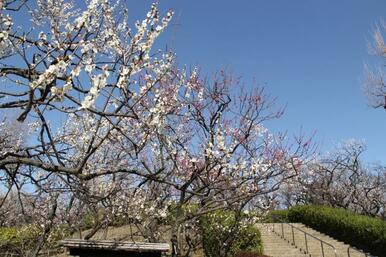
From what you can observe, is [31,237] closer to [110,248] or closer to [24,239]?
[24,239]

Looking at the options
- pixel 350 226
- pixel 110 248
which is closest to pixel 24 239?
pixel 110 248

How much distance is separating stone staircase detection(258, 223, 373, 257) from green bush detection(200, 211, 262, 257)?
1305mm

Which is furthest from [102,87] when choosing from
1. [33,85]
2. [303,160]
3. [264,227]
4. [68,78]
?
[264,227]

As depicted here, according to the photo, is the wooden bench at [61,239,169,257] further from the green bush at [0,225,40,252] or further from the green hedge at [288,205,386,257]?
the green hedge at [288,205,386,257]

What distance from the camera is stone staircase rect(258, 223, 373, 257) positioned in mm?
19609

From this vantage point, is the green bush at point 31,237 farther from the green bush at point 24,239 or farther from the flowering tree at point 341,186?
the flowering tree at point 341,186

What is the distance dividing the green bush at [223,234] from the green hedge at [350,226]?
18.8 ft

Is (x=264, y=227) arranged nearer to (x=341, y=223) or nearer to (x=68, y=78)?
(x=341, y=223)

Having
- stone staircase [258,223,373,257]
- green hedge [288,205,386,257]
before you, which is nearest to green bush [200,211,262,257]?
stone staircase [258,223,373,257]

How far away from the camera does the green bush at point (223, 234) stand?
17.5 meters

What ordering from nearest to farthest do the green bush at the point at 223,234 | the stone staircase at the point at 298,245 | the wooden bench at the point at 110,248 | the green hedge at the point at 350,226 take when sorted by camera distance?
the wooden bench at the point at 110,248, the green bush at the point at 223,234, the stone staircase at the point at 298,245, the green hedge at the point at 350,226

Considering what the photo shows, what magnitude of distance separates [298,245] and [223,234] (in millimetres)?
6265

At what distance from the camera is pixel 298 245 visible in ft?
70.3

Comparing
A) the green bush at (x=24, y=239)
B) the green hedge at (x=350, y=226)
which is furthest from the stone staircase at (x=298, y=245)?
the green bush at (x=24, y=239)
